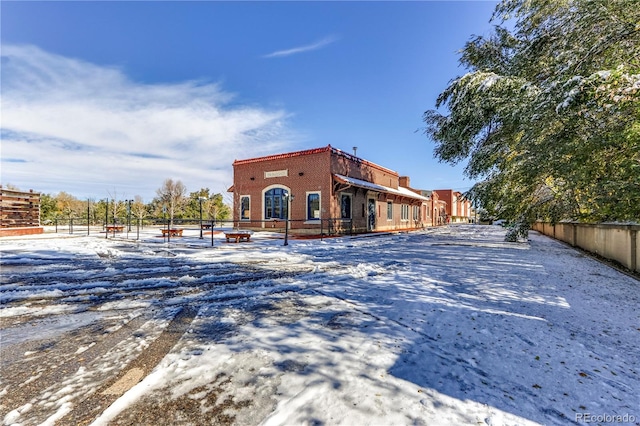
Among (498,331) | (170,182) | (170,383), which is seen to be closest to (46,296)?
(170,383)

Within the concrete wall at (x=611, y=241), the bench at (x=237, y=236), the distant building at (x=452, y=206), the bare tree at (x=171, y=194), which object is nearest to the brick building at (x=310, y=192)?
the bench at (x=237, y=236)

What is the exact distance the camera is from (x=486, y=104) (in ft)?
28.1

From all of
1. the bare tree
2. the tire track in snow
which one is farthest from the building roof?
the bare tree

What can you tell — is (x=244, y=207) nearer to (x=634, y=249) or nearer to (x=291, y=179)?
(x=291, y=179)

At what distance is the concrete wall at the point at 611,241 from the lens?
693 centimetres

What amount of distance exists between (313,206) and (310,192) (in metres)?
0.85

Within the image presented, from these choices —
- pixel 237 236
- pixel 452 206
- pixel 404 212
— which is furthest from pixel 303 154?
pixel 452 206

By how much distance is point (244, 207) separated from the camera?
20.5m

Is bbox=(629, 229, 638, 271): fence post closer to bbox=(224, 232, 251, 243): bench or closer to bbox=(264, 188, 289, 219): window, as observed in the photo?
bbox=(224, 232, 251, 243): bench

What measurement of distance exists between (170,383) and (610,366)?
3.45 m

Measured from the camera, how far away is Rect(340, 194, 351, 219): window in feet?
60.4

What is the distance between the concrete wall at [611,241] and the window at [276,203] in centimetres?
1403

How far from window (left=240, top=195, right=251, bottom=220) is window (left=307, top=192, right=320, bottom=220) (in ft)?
15.3

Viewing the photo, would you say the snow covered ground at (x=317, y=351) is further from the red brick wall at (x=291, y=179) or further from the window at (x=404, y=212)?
the window at (x=404, y=212)
